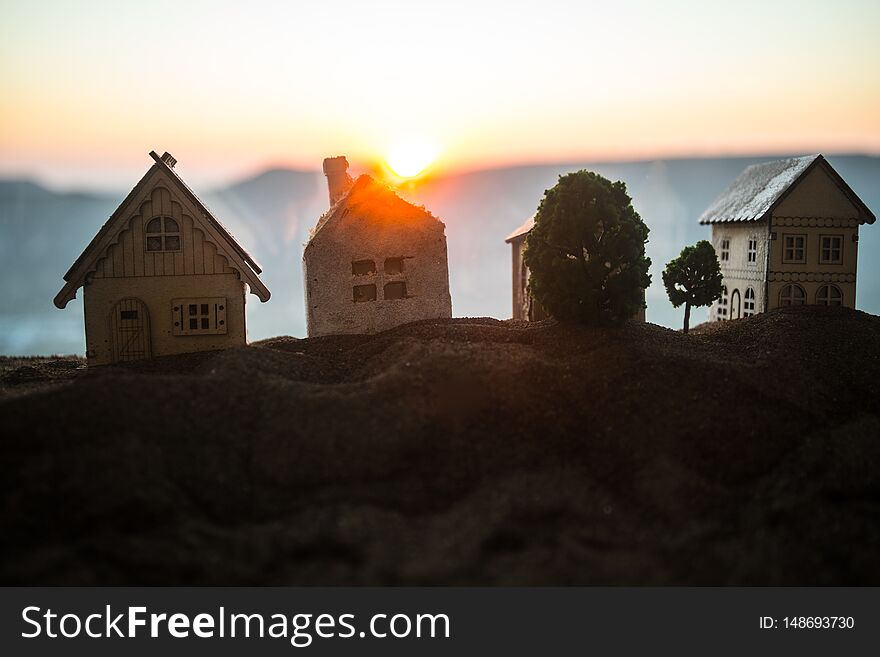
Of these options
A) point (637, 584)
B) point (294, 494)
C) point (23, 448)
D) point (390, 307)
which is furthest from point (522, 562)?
point (390, 307)

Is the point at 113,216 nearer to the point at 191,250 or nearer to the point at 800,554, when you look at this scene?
the point at 191,250

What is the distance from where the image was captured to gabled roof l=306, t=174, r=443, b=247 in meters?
21.0

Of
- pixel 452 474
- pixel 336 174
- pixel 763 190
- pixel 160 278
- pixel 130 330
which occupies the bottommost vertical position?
pixel 452 474

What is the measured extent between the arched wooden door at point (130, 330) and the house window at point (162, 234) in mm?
1565

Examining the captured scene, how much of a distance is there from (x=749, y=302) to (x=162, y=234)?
1901 cm

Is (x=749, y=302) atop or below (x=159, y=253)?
below

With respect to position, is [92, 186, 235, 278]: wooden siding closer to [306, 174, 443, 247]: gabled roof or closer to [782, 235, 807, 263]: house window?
[306, 174, 443, 247]: gabled roof

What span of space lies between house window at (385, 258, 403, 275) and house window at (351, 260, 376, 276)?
1.36 ft

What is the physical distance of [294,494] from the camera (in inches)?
449

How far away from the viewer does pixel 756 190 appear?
26.1 meters

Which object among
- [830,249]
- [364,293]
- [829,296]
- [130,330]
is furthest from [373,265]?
[829,296]

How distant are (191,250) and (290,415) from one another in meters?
8.55

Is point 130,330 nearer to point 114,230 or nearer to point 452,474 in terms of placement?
point 114,230

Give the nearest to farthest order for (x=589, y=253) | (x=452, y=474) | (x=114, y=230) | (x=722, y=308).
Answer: (x=452, y=474), (x=114, y=230), (x=589, y=253), (x=722, y=308)
